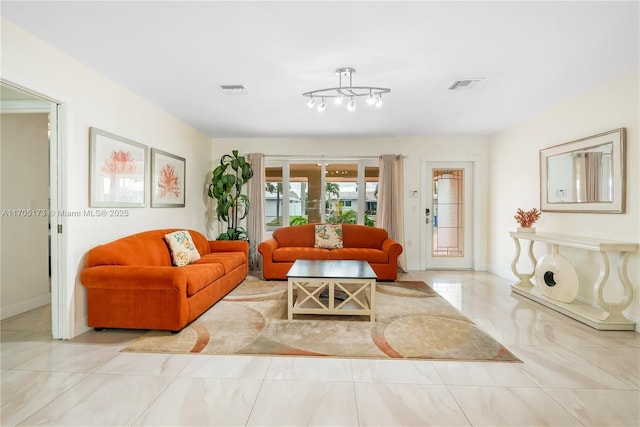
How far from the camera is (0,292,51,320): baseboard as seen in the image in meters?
3.31

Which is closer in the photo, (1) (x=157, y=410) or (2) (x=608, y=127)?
(1) (x=157, y=410)

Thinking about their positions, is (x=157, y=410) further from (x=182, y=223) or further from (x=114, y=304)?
(x=182, y=223)

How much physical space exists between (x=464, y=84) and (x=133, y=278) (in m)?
3.82

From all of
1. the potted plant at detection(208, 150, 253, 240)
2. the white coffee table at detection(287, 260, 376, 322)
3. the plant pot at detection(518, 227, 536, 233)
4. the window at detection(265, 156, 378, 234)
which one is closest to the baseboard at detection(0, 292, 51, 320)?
the potted plant at detection(208, 150, 253, 240)

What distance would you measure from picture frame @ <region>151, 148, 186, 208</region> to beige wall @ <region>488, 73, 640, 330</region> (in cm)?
525

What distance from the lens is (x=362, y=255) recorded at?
16.2 ft

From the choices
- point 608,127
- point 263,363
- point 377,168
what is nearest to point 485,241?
point 377,168

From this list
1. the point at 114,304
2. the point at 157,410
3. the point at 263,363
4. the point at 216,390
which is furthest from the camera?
the point at 114,304

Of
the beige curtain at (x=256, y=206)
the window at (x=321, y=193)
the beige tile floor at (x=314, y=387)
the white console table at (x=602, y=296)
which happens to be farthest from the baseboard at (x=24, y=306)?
the white console table at (x=602, y=296)

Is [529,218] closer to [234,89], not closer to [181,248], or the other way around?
[234,89]

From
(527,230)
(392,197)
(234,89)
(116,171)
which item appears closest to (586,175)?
(527,230)

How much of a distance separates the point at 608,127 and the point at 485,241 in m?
2.84

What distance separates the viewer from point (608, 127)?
10.8 feet

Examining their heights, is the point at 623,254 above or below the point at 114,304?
above
